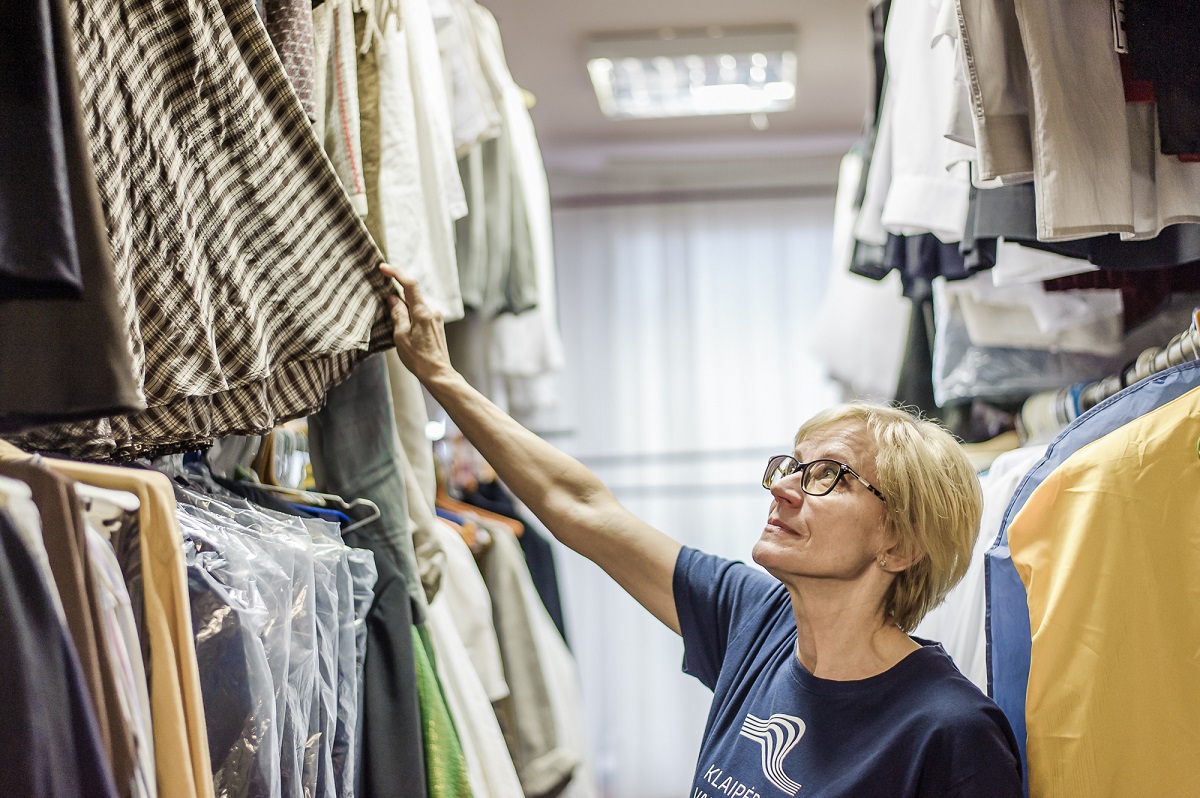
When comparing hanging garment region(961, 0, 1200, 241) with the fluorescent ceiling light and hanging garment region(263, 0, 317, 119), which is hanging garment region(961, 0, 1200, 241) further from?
the fluorescent ceiling light

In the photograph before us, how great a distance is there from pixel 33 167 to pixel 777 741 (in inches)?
42.1

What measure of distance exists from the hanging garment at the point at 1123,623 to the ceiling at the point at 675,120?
230cm

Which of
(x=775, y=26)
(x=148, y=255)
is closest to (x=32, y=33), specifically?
(x=148, y=255)

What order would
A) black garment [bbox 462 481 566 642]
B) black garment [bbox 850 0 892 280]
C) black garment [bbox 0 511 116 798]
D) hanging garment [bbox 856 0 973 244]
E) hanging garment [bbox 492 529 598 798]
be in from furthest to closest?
black garment [bbox 462 481 566 642] → hanging garment [bbox 492 529 598 798] → black garment [bbox 850 0 892 280] → hanging garment [bbox 856 0 973 244] → black garment [bbox 0 511 116 798]

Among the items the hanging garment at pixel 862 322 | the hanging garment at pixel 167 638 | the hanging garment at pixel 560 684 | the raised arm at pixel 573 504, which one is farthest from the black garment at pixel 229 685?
the hanging garment at pixel 862 322

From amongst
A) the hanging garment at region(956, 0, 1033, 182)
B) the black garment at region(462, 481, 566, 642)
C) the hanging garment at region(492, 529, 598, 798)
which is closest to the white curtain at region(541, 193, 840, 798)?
the black garment at region(462, 481, 566, 642)

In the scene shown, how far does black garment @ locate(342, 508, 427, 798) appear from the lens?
149cm

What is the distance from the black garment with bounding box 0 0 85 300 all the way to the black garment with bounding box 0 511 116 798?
174 millimetres

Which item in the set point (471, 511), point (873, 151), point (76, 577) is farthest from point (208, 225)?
point (471, 511)

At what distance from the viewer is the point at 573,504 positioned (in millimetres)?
1737

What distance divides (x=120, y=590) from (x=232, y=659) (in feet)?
0.86

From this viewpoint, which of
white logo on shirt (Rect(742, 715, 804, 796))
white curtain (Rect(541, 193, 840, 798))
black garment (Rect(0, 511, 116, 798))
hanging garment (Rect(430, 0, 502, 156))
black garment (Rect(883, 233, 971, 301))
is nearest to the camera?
black garment (Rect(0, 511, 116, 798))

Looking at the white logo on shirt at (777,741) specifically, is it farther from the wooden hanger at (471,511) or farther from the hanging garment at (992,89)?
the wooden hanger at (471,511)

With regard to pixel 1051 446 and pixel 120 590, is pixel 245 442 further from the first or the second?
pixel 1051 446
